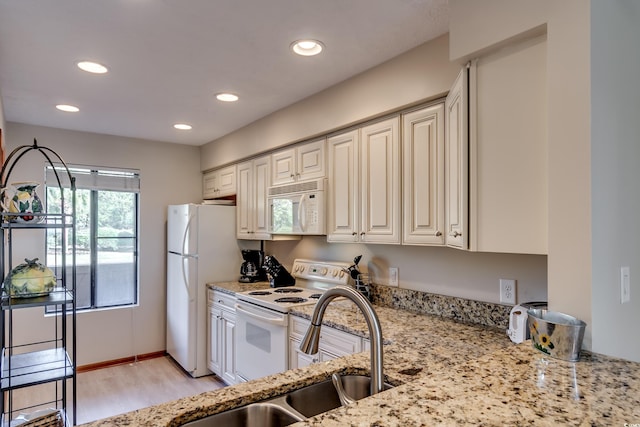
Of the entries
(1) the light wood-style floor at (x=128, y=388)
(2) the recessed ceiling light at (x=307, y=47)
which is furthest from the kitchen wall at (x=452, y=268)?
(1) the light wood-style floor at (x=128, y=388)

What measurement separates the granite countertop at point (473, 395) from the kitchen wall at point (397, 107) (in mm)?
730

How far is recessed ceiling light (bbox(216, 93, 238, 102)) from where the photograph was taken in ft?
9.21

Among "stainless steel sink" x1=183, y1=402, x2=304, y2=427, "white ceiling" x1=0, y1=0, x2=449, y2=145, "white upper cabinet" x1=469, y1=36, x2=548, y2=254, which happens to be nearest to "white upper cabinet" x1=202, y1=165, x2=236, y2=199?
"white ceiling" x1=0, y1=0, x2=449, y2=145

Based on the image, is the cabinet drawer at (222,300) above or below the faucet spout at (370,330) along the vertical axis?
below

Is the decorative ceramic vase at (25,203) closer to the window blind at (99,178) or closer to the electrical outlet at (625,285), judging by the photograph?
the window blind at (99,178)

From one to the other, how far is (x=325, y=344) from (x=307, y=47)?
1.64 meters

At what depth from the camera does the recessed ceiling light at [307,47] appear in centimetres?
203

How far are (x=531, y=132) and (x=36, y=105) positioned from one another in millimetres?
3416

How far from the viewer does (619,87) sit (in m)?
1.30

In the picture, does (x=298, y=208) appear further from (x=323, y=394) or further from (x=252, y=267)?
(x=323, y=394)

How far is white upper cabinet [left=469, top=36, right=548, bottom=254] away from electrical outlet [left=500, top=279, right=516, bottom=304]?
611mm

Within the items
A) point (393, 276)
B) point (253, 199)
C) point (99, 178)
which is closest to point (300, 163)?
point (253, 199)

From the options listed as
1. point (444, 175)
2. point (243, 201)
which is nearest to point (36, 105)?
point (243, 201)

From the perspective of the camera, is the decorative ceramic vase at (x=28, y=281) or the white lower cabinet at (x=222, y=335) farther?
the white lower cabinet at (x=222, y=335)
